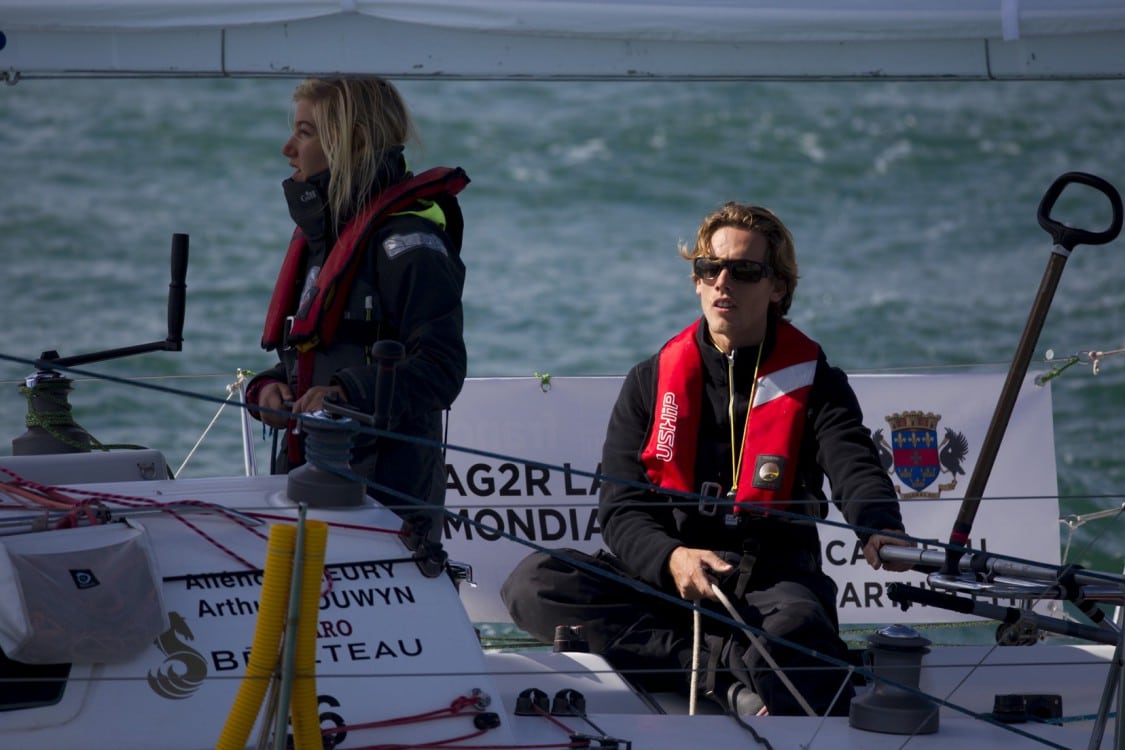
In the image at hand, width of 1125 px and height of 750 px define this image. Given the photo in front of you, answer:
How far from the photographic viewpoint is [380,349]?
2.65 meters

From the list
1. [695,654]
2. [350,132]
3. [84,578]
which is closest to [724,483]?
[695,654]

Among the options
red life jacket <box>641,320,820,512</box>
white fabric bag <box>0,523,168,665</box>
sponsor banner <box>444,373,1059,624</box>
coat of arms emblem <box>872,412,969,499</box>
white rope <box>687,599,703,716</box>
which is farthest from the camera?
coat of arms emblem <box>872,412,969,499</box>

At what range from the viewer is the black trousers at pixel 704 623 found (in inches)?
122

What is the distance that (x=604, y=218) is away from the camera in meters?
13.9

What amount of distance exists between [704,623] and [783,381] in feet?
1.68

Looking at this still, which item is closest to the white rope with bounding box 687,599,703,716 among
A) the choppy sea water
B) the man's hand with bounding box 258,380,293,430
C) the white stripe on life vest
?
the white stripe on life vest

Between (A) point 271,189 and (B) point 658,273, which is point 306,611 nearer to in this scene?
(B) point 658,273

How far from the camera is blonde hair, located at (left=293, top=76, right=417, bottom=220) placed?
125 inches

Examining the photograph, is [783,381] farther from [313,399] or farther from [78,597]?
[78,597]

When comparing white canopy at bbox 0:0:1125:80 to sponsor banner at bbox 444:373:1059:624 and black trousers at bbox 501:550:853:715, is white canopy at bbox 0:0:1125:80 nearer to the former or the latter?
black trousers at bbox 501:550:853:715

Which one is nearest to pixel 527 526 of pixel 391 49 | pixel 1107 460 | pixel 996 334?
pixel 391 49

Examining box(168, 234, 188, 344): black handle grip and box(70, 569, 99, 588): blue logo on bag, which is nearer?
box(70, 569, 99, 588): blue logo on bag

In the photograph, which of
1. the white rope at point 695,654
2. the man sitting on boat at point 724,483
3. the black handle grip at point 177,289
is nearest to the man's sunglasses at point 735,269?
the man sitting on boat at point 724,483

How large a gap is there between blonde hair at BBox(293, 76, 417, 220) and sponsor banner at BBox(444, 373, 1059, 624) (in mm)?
1266
